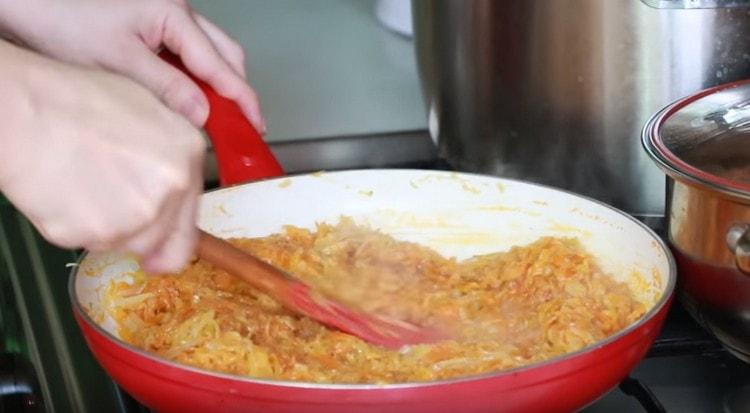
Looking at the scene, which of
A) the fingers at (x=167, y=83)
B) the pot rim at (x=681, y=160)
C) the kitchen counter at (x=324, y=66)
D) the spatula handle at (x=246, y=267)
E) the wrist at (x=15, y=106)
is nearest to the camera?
the wrist at (x=15, y=106)

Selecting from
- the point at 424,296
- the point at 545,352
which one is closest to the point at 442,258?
the point at 424,296

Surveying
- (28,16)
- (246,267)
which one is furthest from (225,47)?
(246,267)

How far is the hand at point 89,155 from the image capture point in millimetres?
579

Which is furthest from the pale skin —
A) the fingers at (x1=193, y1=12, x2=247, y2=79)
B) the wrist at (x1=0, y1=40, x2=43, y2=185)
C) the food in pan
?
the fingers at (x1=193, y1=12, x2=247, y2=79)

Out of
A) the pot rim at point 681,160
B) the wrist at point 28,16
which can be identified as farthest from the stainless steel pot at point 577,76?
the wrist at point 28,16

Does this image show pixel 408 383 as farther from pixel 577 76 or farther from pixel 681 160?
pixel 577 76

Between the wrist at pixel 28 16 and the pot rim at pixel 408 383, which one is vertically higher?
the wrist at pixel 28 16

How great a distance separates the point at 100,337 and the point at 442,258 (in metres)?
0.34

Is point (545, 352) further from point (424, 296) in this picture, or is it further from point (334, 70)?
point (334, 70)

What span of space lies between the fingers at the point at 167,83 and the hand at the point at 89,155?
0.30 m

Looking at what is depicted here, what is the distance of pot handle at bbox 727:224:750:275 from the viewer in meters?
0.68

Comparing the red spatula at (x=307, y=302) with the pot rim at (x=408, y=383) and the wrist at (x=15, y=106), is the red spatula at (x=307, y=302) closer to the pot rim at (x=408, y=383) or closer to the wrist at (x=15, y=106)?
the pot rim at (x=408, y=383)

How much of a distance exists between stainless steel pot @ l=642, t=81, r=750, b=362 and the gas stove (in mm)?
62

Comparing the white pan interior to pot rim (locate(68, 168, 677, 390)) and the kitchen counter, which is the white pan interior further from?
the kitchen counter
